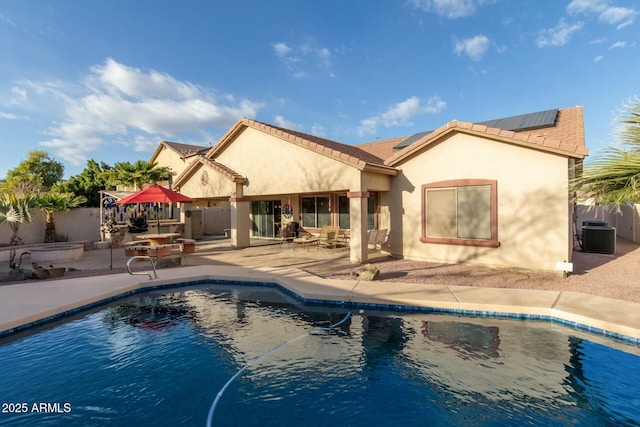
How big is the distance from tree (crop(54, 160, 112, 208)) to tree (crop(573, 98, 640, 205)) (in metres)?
34.7

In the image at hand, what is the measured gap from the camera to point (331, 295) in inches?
327

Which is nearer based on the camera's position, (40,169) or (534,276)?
(534,276)

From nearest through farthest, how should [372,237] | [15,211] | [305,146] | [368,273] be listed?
1. [368,273]
2. [372,237]
3. [305,146]
4. [15,211]

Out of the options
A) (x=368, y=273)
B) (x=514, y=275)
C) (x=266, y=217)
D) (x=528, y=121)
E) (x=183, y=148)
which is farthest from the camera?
(x=183, y=148)

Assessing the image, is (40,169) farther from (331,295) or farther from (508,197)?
(508,197)

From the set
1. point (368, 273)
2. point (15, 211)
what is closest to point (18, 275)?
point (15, 211)

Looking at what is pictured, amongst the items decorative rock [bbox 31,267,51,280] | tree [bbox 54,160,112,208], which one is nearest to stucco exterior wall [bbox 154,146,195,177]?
tree [bbox 54,160,112,208]

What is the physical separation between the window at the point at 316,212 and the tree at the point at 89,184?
22262mm

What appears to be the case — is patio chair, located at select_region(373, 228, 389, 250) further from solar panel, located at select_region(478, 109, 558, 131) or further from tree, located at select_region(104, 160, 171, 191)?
tree, located at select_region(104, 160, 171, 191)

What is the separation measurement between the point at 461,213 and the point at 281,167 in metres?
8.50

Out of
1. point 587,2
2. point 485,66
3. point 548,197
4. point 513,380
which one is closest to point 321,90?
point 485,66

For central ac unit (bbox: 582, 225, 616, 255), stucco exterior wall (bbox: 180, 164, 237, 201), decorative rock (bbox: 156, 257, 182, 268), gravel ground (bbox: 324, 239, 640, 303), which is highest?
stucco exterior wall (bbox: 180, 164, 237, 201)

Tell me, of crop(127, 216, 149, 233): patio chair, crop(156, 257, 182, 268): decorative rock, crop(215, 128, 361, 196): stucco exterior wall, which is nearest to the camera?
crop(156, 257, 182, 268): decorative rock

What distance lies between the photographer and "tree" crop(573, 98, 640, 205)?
2.92 metres
